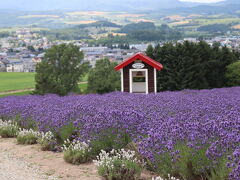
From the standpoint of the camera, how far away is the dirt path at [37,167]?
6.04 meters

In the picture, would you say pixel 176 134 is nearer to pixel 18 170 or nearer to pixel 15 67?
pixel 18 170

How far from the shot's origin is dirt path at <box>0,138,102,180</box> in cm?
604

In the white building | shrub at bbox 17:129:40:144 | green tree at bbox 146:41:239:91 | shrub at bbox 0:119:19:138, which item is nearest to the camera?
shrub at bbox 17:129:40:144

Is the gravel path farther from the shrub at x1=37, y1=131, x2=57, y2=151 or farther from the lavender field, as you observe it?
the lavender field

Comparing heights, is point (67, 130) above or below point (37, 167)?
above

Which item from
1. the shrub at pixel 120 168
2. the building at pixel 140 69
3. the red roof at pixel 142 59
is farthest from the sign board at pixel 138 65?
the shrub at pixel 120 168

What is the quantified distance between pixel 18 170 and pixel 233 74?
2762 centimetres

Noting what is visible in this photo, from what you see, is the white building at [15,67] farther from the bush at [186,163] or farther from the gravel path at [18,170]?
the bush at [186,163]

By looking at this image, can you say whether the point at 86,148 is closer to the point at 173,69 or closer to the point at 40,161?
the point at 40,161

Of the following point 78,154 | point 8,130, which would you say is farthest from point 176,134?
point 8,130

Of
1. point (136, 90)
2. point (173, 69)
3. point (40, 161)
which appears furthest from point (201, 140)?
point (173, 69)

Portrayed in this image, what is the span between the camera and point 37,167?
6621 millimetres

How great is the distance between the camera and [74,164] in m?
6.81

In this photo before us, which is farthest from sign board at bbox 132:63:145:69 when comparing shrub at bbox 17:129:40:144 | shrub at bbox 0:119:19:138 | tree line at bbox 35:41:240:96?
shrub at bbox 17:129:40:144
